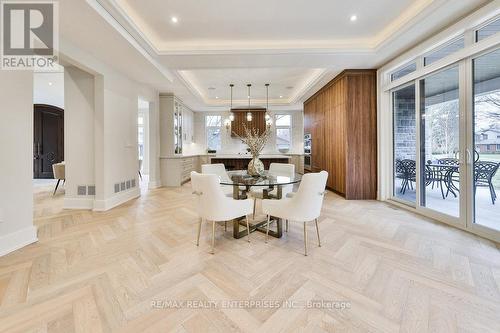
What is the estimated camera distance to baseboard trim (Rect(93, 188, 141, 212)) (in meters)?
3.87

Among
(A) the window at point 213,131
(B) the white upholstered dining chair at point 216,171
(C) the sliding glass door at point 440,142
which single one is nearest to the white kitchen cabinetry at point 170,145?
(A) the window at point 213,131

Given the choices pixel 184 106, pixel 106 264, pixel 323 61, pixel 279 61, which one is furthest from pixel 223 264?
pixel 184 106

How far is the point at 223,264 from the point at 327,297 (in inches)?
38.8

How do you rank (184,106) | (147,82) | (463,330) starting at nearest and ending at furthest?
(463,330), (147,82), (184,106)

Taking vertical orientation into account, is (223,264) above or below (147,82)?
below

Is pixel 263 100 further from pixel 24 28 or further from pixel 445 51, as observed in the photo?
pixel 24 28

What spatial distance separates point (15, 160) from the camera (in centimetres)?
238

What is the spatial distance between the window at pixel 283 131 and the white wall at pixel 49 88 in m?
7.08

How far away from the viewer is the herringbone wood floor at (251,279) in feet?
4.45

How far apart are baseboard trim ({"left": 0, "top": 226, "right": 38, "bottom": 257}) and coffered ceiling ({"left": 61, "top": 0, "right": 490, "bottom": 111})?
2.67 metres

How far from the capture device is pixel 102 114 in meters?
3.87

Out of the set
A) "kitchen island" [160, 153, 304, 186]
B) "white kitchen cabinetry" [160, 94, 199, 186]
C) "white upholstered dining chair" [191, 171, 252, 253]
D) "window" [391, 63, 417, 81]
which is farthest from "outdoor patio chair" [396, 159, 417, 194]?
"white kitchen cabinetry" [160, 94, 199, 186]

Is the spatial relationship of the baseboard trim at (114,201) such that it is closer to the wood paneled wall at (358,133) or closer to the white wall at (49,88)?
the white wall at (49,88)

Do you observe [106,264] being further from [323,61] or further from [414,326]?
[323,61]
